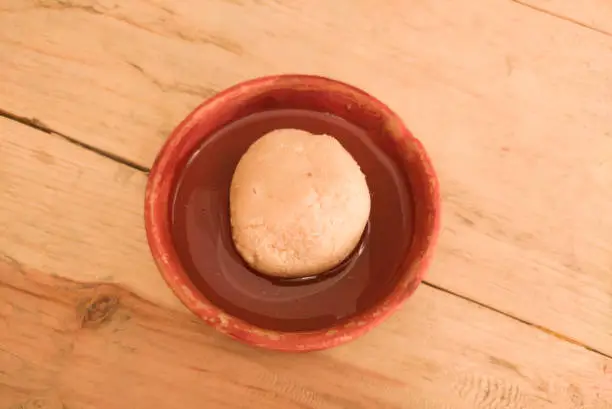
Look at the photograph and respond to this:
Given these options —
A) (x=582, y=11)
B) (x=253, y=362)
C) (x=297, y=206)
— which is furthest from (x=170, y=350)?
(x=582, y=11)

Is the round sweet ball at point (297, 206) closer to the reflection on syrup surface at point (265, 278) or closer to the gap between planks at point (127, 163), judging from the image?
the reflection on syrup surface at point (265, 278)

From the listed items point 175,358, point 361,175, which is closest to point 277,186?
point 361,175

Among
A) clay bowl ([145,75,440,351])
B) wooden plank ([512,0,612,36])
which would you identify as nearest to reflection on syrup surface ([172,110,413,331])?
clay bowl ([145,75,440,351])

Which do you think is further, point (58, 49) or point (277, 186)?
point (58, 49)

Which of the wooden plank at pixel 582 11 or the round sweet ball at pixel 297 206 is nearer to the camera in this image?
the round sweet ball at pixel 297 206

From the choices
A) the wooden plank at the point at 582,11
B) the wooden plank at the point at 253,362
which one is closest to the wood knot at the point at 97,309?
the wooden plank at the point at 253,362

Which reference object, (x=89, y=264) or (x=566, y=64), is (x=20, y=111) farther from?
(x=566, y=64)

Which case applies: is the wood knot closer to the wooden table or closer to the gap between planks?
the wooden table
